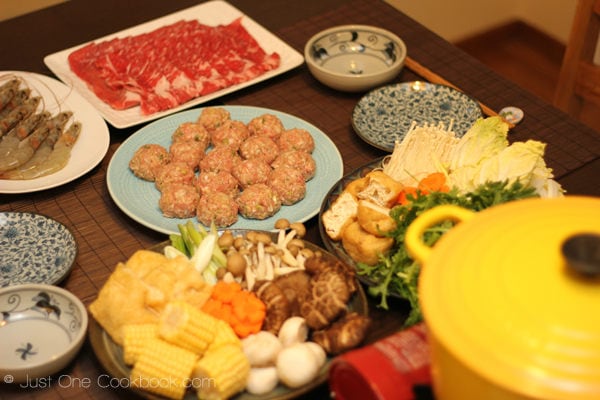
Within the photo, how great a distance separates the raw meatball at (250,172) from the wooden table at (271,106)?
201 millimetres

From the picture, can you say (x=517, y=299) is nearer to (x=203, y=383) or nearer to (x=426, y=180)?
(x=203, y=383)

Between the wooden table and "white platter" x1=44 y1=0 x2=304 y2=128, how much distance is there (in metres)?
0.04

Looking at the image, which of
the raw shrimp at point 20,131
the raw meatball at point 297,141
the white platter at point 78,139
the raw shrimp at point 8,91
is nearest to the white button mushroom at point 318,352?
the raw meatball at point 297,141

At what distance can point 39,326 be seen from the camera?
1567 millimetres

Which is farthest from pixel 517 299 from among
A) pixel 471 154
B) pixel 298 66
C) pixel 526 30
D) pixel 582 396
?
pixel 526 30

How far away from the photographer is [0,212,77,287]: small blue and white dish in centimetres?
174

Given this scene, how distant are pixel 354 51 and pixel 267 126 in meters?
0.55

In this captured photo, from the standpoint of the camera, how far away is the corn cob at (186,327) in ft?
4.49

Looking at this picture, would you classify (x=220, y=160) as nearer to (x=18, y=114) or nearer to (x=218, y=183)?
(x=218, y=183)

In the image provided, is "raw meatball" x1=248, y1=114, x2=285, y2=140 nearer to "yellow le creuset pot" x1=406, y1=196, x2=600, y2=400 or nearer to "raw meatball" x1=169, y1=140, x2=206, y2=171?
"raw meatball" x1=169, y1=140, x2=206, y2=171

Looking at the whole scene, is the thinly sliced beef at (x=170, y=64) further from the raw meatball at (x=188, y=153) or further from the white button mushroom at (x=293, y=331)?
the white button mushroom at (x=293, y=331)

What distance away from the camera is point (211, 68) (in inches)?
95.5

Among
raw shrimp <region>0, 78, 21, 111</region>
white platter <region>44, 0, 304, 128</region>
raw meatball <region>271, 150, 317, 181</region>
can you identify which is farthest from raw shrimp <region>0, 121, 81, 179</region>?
raw meatball <region>271, 150, 317, 181</region>

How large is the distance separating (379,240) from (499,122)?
47 centimetres
